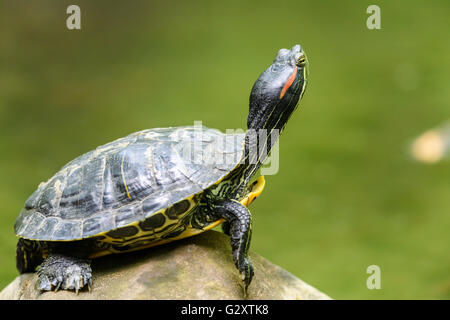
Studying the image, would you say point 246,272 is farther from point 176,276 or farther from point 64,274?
point 64,274

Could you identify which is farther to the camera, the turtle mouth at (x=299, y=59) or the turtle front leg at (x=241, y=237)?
the turtle mouth at (x=299, y=59)

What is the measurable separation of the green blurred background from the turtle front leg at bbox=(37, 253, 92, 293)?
6.92 ft

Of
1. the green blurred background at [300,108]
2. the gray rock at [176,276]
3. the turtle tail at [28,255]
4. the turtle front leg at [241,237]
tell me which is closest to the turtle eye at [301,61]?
the turtle front leg at [241,237]

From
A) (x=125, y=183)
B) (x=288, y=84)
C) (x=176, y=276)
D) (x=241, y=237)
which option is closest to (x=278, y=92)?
(x=288, y=84)

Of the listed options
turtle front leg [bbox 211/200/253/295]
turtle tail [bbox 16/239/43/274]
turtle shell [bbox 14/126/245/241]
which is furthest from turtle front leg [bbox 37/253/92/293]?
turtle front leg [bbox 211/200/253/295]

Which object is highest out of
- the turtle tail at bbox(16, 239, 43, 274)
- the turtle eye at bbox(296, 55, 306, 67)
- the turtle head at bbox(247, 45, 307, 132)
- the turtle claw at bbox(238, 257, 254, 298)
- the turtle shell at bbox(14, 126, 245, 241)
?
the turtle eye at bbox(296, 55, 306, 67)

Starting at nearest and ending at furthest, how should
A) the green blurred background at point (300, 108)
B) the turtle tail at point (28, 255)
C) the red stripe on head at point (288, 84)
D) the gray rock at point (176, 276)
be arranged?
the gray rock at point (176, 276), the red stripe on head at point (288, 84), the turtle tail at point (28, 255), the green blurred background at point (300, 108)

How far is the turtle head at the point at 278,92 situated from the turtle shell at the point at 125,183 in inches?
6.8

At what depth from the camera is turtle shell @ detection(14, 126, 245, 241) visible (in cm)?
221

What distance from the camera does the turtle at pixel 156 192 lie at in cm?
221

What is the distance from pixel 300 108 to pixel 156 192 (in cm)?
489

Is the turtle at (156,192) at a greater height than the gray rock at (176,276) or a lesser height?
greater

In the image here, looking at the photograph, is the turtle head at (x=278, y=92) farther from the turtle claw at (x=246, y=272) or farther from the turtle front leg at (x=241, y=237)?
the turtle claw at (x=246, y=272)

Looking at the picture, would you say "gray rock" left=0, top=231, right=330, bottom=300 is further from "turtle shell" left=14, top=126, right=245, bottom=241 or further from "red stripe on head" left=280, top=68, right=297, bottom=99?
"red stripe on head" left=280, top=68, right=297, bottom=99
